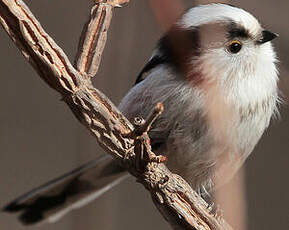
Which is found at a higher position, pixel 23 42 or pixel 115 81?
pixel 23 42

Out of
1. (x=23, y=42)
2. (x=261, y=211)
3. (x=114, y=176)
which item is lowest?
(x=261, y=211)

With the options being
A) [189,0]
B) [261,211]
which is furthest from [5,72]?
[261,211]

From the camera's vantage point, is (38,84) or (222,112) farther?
(38,84)

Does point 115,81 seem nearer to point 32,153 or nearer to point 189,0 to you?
point 189,0

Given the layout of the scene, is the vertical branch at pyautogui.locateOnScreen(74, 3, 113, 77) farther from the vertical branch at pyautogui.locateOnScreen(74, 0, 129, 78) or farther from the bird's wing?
the bird's wing

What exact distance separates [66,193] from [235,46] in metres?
0.58

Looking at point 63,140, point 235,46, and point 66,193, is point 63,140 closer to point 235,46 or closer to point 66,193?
point 66,193

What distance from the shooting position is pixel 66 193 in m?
1.75

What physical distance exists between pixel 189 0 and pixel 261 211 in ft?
2.65

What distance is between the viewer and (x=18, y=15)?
1.02m

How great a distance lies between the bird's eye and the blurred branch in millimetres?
533

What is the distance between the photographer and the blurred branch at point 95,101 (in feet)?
3.37

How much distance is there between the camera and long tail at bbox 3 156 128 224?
167cm

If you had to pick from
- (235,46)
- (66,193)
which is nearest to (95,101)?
(235,46)
